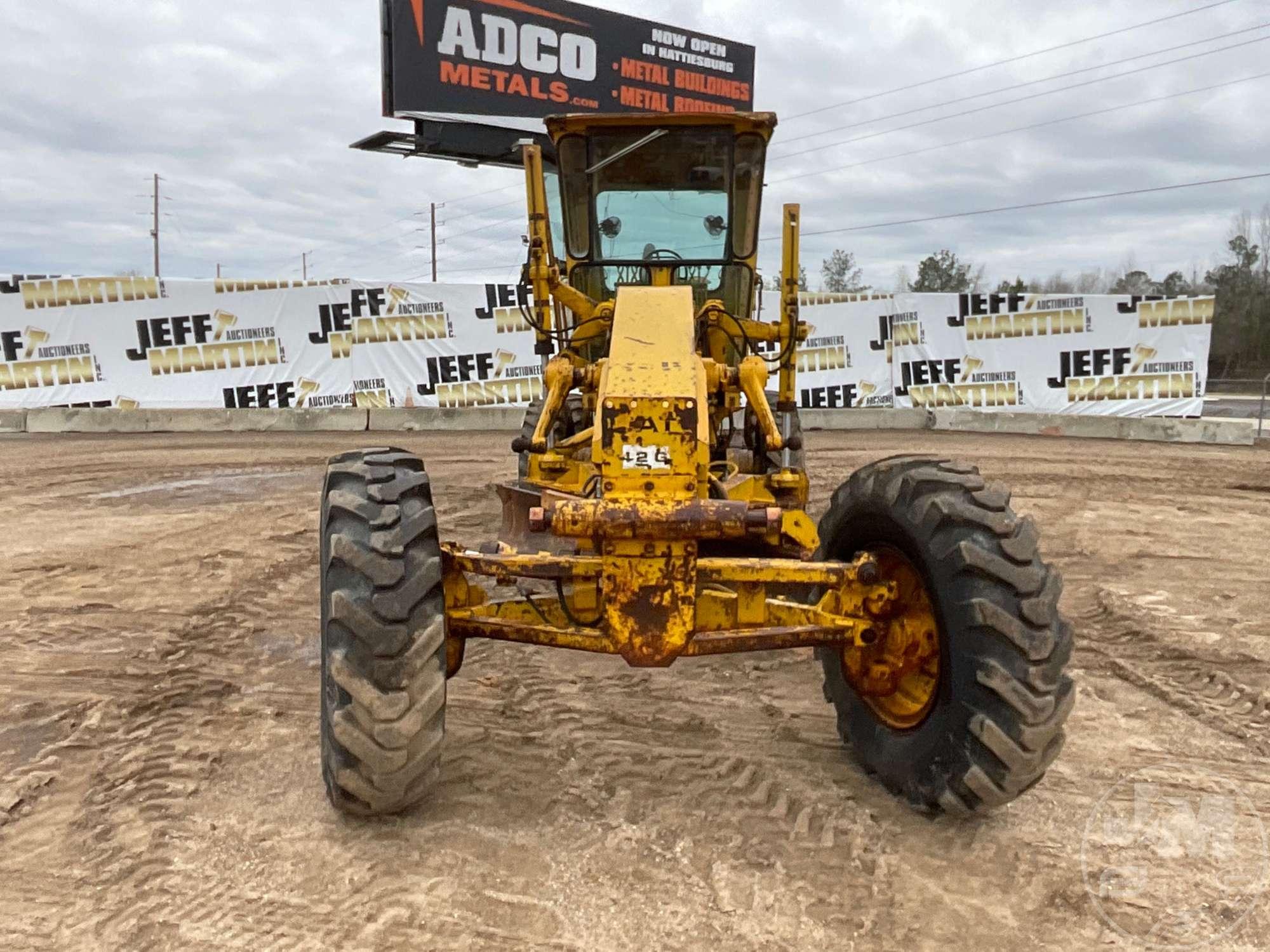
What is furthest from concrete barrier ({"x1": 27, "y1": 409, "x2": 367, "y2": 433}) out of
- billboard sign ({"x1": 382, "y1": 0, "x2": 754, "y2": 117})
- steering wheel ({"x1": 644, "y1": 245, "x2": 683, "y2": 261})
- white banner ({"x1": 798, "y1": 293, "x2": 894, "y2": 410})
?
steering wheel ({"x1": 644, "y1": 245, "x2": 683, "y2": 261})

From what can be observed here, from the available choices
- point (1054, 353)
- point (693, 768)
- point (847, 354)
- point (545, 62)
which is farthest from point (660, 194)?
point (545, 62)

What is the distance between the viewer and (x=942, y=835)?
11.2 ft

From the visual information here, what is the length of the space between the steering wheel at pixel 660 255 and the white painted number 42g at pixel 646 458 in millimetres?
2834

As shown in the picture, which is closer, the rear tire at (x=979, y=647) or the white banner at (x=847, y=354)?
the rear tire at (x=979, y=647)

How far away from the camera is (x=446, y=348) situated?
17656 mm

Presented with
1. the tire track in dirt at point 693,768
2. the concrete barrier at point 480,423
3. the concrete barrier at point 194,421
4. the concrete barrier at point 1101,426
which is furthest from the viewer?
the concrete barrier at point 1101,426

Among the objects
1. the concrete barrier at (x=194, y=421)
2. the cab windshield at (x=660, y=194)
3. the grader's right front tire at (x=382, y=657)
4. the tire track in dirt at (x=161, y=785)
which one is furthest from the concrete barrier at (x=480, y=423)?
the grader's right front tire at (x=382, y=657)

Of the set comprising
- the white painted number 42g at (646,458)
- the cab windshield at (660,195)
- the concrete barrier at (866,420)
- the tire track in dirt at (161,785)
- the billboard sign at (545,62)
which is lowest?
the tire track in dirt at (161,785)

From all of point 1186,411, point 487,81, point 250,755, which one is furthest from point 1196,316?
point 250,755

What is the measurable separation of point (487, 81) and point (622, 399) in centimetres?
1863

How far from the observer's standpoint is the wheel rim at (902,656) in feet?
12.0

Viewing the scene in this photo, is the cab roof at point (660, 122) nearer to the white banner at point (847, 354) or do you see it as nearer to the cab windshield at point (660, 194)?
the cab windshield at point (660, 194)

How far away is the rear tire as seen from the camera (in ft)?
10.6

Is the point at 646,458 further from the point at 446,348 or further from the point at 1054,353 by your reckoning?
the point at 1054,353
